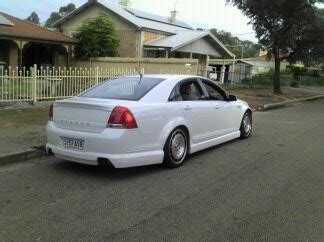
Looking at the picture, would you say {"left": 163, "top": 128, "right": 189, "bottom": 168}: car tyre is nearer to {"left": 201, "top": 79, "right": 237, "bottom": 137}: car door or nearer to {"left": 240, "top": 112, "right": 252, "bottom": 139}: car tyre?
{"left": 201, "top": 79, "right": 237, "bottom": 137}: car door

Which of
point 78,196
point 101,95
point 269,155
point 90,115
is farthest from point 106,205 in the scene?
point 269,155

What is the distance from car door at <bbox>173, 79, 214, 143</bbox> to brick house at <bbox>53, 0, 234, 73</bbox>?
924 inches

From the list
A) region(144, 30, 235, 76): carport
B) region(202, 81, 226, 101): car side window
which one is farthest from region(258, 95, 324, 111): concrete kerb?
region(202, 81, 226, 101): car side window

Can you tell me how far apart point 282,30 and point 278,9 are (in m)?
1.31

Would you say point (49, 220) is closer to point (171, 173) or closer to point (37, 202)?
point (37, 202)

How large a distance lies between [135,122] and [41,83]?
28.1ft

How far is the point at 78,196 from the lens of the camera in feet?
20.2

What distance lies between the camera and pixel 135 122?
700 centimetres

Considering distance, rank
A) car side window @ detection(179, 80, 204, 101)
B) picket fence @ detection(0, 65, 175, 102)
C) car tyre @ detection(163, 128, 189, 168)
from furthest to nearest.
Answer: picket fence @ detection(0, 65, 175, 102)
car side window @ detection(179, 80, 204, 101)
car tyre @ detection(163, 128, 189, 168)

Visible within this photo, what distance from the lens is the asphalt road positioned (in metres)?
4.97

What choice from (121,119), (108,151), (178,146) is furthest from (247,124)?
(108,151)

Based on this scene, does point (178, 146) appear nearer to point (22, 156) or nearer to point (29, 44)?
point (22, 156)

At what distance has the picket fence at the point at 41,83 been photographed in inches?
553

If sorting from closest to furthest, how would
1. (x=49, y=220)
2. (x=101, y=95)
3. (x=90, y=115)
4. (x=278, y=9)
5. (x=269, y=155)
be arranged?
(x=49, y=220) → (x=90, y=115) → (x=101, y=95) → (x=269, y=155) → (x=278, y=9)
